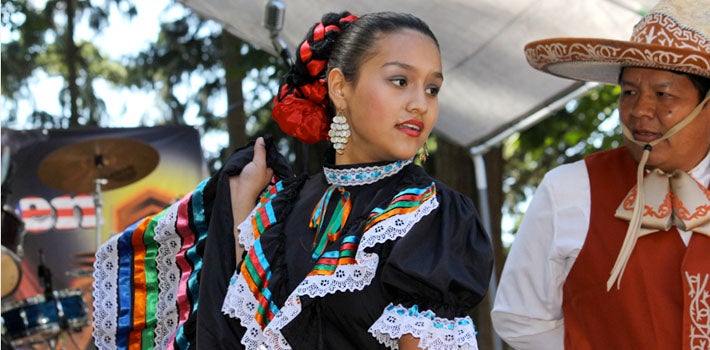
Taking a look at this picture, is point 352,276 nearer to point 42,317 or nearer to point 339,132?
point 339,132

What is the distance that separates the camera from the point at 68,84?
12.4 metres

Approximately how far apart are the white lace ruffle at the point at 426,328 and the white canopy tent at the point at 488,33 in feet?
7.85

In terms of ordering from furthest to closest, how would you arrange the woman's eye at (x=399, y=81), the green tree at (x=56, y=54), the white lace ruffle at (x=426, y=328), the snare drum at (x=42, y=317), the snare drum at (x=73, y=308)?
the green tree at (x=56, y=54)
the snare drum at (x=73, y=308)
the snare drum at (x=42, y=317)
the woman's eye at (x=399, y=81)
the white lace ruffle at (x=426, y=328)

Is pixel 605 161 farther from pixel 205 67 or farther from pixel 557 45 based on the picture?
pixel 205 67

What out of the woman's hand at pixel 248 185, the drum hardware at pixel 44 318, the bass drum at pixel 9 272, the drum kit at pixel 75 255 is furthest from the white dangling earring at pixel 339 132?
the bass drum at pixel 9 272

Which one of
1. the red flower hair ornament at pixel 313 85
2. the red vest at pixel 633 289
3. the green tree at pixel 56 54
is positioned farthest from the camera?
the green tree at pixel 56 54

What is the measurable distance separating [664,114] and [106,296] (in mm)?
1672

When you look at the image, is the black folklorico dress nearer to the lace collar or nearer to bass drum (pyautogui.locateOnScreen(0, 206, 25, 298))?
the lace collar

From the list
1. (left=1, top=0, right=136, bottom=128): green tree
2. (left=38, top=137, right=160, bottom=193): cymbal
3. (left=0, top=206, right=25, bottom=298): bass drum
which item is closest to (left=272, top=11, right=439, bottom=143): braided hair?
(left=0, top=206, right=25, bottom=298): bass drum

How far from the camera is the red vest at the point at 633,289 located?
10.7ft

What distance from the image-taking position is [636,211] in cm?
335

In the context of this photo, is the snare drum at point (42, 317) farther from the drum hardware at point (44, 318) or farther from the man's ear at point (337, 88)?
the man's ear at point (337, 88)

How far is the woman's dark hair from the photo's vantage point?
2727 millimetres

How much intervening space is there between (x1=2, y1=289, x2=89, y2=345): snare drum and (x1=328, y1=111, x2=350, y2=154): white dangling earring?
16.2ft
